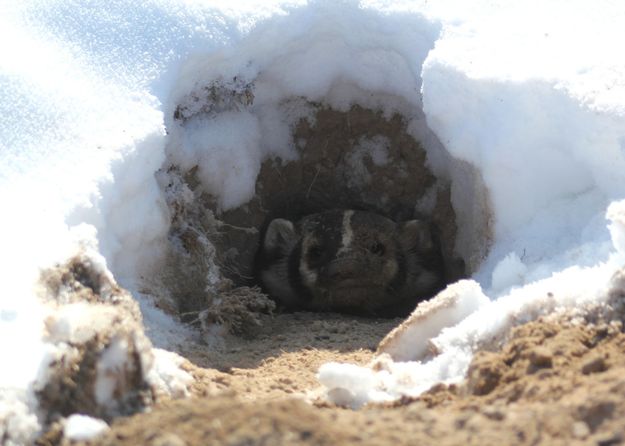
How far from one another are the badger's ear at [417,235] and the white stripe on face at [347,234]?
316mm

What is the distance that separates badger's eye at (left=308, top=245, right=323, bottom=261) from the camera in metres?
6.62

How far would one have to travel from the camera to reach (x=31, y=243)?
3.37m

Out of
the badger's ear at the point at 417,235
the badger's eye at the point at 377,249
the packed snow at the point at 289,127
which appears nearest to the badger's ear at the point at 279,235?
the badger's eye at the point at 377,249

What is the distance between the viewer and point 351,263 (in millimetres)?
6387

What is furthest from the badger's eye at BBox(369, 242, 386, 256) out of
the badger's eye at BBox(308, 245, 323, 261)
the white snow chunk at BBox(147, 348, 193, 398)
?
the white snow chunk at BBox(147, 348, 193, 398)

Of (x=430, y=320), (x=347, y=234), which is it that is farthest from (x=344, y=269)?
(x=430, y=320)

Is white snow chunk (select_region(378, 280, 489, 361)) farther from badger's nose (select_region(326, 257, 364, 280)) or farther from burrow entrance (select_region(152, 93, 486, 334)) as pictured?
badger's nose (select_region(326, 257, 364, 280))

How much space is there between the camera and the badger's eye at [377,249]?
657 centimetres

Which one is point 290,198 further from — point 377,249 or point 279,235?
point 377,249

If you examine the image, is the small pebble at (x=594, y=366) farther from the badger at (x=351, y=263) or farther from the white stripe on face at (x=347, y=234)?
the white stripe on face at (x=347, y=234)

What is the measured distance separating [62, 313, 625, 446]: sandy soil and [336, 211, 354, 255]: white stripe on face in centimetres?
294

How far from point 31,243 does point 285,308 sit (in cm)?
310

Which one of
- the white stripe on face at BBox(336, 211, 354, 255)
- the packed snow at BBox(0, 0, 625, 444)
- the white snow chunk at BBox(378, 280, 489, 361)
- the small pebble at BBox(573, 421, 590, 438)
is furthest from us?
the white stripe on face at BBox(336, 211, 354, 255)

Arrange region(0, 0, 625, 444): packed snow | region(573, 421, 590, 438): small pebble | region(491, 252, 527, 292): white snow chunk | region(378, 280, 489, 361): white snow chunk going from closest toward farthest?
region(573, 421, 590, 438): small pebble < region(0, 0, 625, 444): packed snow < region(378, 280, 489, 361): white snow chunk < region(491, 252, 527, 292): white snow chunk
